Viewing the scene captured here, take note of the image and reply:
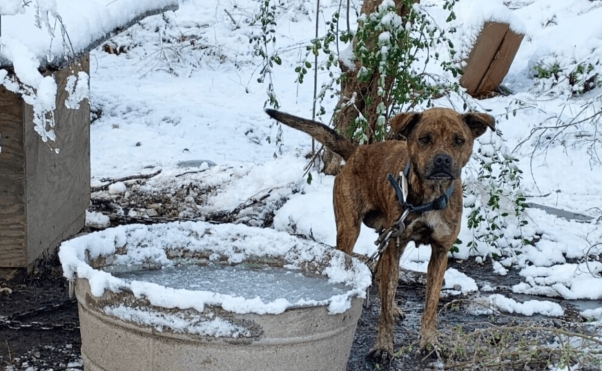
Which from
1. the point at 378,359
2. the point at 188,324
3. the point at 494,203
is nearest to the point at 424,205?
the point at 378,359

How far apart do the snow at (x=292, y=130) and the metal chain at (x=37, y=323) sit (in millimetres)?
1374

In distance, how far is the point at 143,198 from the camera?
7.64 meters

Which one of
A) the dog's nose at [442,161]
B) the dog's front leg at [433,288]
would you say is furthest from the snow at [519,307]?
the dog's nose at [442,161]

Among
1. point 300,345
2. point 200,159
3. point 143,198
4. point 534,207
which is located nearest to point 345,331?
point 300,345

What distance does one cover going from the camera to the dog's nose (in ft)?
14.0

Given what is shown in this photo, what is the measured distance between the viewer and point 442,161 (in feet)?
14.0

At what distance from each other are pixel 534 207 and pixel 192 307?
601 centimetres

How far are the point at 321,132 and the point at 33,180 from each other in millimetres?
1875

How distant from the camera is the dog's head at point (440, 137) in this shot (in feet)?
14.1

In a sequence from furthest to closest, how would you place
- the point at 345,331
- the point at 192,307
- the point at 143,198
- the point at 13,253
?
1. the point at 143,198
2. the point at 13,253
3. the point at 345,331
4. the point at 192,307

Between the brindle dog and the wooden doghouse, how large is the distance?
1.57m

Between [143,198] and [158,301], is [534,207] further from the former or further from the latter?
[158,301]

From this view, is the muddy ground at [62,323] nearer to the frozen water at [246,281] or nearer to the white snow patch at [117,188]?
the frozen water at [246,281]

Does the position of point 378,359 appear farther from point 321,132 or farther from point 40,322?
point 40,322
